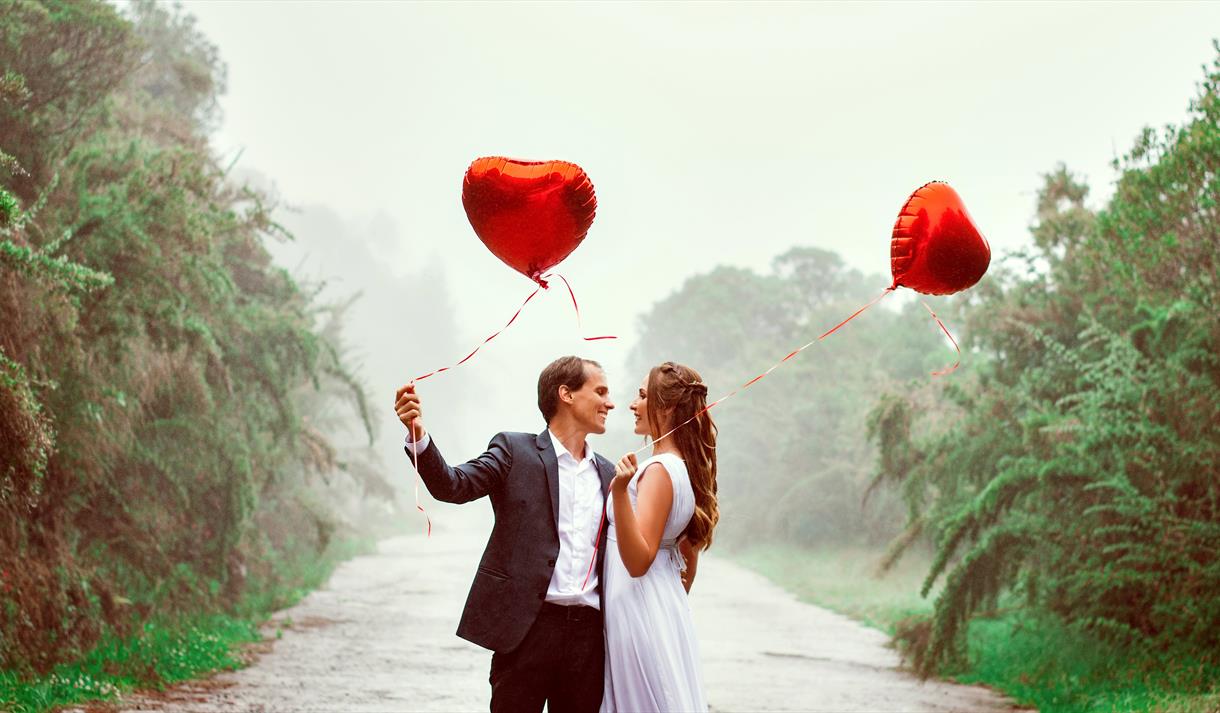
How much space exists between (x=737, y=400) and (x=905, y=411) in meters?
23.2

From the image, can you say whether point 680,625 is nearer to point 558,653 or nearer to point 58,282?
point 558,653

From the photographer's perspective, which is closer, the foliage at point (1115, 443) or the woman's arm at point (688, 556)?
the woman's arm at point (688, 556)

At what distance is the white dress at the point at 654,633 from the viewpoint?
12.0 feet

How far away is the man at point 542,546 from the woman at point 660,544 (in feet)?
0.37

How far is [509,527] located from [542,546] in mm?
142

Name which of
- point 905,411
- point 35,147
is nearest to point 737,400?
point 905,411

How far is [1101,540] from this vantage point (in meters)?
8.85

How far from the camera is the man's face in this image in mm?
4105

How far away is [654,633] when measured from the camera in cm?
370

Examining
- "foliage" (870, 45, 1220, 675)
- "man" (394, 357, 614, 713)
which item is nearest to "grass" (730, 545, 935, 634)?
"foliage" (870, 45, 1220, 675)

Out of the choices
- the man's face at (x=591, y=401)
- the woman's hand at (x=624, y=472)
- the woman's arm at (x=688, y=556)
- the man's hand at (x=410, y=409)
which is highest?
the man's face at (x=591, y=401)

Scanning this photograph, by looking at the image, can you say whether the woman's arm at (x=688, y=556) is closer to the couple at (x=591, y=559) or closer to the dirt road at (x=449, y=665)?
the couple at (x=591, y=559)

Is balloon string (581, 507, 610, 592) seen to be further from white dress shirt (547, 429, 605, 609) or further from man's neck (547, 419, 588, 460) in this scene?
man's neck (547, 419, 588, 460)

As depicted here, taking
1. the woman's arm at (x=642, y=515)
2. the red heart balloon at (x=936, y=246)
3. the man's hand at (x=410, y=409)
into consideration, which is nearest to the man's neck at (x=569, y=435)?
the woman's arm at (x=642, y=515)
